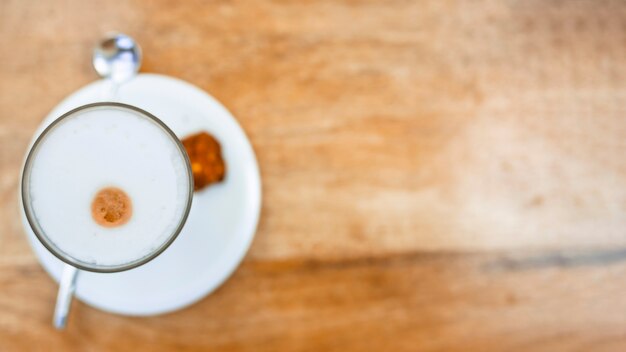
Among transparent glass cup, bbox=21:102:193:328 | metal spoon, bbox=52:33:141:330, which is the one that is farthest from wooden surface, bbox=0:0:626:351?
transparent glass cup, bbox=21:102:193:328

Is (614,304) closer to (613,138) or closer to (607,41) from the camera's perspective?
(613,138)

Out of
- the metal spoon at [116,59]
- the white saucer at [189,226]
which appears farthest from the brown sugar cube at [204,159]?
the metal spoon at [116,59]

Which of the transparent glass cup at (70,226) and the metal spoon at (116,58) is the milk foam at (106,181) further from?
the metal spoon at (116,58)

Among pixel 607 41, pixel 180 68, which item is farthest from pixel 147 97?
pixel 607 41

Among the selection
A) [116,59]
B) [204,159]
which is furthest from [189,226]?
[116,59]

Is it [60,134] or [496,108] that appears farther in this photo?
[496,108]

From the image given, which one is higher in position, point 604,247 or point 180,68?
point 180,68
